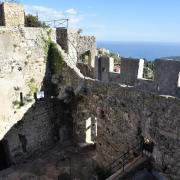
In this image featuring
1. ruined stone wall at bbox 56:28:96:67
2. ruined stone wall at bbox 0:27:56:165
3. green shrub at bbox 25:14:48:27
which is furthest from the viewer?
green shrub at bbox 25:14:48:27

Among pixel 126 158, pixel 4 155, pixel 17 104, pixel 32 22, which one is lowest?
pixel 4 155

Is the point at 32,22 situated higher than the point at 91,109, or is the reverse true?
the point at 32,22

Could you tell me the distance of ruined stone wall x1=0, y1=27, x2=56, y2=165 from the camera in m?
12.5

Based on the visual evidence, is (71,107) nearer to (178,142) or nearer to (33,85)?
(33,85)

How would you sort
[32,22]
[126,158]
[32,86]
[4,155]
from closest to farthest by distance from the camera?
[126,158] → [32,86] → [4,155] → [32,22]

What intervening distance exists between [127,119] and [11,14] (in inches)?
287

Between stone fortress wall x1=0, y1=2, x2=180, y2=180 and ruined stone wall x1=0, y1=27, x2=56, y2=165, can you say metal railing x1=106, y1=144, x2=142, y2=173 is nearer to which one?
stone fortress wall x1=0, y1=2, x2=180, y2=180

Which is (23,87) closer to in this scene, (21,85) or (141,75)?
(21,85)

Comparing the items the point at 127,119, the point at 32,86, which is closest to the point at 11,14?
the point at 32,86

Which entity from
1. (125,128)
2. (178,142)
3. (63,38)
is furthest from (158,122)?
(63,38)

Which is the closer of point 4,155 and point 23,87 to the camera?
point 23,87

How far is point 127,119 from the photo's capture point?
1112cm

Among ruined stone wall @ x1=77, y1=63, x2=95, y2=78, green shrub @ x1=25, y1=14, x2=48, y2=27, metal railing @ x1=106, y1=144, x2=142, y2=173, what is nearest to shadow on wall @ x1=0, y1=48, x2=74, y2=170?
ruined stone wall @ x1=77, y1=63, x2=95, y2=78

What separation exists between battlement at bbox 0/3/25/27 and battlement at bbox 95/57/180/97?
14.2 feet
